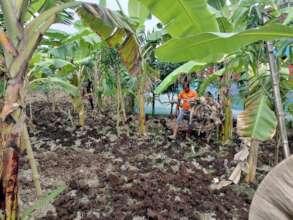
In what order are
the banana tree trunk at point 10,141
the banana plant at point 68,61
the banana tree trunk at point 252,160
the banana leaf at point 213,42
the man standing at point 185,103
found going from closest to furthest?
1. the banana leaf at point 213,42
2. the banana tree trunk at point 10,141
3. the banana tree trunk at point 252,160
4. the banana plant at point 68,61
5. the man standing at point 185,103

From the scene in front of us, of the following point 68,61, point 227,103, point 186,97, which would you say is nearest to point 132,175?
point 227,103

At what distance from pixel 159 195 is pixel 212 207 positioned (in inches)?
14.8

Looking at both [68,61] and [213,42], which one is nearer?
[213,42]

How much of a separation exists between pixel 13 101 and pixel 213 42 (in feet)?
2.72

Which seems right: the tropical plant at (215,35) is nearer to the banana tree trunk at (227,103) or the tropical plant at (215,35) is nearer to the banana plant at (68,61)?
the banana tree trunk at (227,103)

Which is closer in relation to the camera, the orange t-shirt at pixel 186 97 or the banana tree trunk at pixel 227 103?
the banana tree trunk at pixel 227 103

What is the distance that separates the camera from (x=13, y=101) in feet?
4.00

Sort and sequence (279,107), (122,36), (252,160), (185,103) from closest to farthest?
(279,107), (122,36), (252,160), (185,103)

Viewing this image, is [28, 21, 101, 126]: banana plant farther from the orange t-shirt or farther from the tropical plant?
the tropical plant

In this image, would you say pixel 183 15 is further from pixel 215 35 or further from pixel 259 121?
pixel 259 121

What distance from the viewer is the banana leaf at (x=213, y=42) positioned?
88 centimetres

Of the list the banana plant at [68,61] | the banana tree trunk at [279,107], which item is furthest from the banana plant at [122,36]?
the banana plant at [68,61]

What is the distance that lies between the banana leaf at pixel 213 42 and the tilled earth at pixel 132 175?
1083 millimetres

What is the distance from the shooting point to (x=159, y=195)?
2.13 meters
